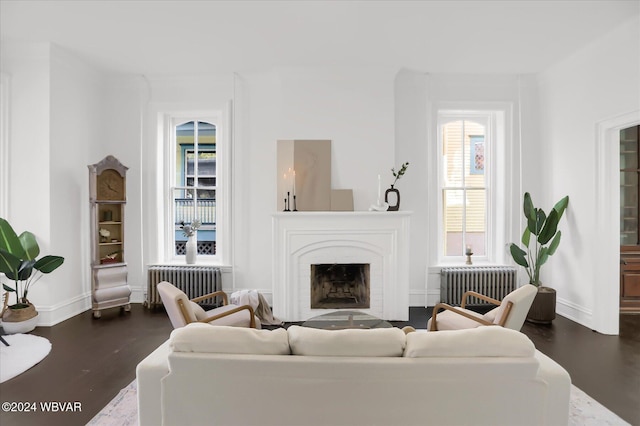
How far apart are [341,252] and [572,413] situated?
277cm

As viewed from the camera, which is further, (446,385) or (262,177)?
(262,177)

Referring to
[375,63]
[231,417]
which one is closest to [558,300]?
[375,63]

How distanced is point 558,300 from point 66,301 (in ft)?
21.5

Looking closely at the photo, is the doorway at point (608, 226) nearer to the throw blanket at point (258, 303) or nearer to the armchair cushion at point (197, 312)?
the throw blanket at point (258, 303)

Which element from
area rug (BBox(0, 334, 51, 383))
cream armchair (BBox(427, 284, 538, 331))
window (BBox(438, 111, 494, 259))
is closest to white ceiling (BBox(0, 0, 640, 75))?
window (BBox(438, 111, 494, 259))

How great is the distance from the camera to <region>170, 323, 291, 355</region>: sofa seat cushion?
1911mm

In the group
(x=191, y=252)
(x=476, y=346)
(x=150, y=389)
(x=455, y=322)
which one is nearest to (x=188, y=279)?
(x=191, y=252)

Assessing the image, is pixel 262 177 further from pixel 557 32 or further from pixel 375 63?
pixel 557 32

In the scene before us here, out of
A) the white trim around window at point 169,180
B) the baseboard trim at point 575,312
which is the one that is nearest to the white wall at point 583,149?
the baseboard trim at point 575,312

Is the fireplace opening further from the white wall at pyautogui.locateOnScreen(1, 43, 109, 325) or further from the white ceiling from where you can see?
the white wall at pyautogui.locateOnScreen(1, 43, 109, 325)

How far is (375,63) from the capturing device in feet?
15.6

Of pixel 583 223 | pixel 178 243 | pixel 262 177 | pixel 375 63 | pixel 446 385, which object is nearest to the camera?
pixel 446 385

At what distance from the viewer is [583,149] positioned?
175 inches

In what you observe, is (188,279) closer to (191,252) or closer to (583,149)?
(191,252)
